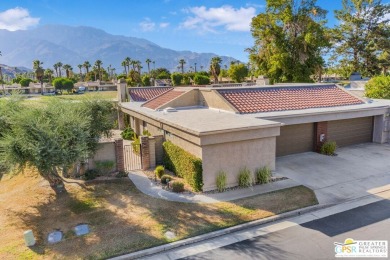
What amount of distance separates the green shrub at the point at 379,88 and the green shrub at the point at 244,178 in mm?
20016

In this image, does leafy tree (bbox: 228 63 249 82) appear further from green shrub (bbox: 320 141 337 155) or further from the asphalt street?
the asphalt street

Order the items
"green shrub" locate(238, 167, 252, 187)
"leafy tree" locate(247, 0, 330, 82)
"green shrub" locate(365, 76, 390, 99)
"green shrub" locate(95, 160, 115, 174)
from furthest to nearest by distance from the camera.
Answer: "leafy tree" locate(247, 0, 330, 82) < "green shrub" locate(365, 76, 390, 99) < "green shrub" locate(95, 160, 115, 174) < "green shrub" locate(238, 167, 252, 187)

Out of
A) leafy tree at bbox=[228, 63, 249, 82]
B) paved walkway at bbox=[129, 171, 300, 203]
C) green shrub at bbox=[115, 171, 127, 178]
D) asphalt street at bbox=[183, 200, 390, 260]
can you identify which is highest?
leafy tree at bbox=[228, 63, 249, 82]

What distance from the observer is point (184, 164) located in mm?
14023

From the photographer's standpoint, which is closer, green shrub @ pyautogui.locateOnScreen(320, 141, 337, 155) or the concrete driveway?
the concrete driveway

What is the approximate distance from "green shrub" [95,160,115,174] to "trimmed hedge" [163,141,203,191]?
296 centimetres

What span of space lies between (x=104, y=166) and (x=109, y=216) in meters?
4.81

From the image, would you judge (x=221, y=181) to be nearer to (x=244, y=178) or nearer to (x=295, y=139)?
(x=244, y=178)

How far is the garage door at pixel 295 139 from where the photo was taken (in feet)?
59.6

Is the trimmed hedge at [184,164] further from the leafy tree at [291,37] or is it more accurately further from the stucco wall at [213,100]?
the leafy tree at [291,37]

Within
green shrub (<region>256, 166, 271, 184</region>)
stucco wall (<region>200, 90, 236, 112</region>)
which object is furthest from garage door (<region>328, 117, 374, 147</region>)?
green shrub (<region>256, 166, 271, 184</region>)

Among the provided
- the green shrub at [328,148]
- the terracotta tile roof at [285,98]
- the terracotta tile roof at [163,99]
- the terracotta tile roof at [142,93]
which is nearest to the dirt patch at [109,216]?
the green shrub at [328,148]

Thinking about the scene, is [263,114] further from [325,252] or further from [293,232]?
[325,252]

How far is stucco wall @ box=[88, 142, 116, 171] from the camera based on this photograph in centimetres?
1523
